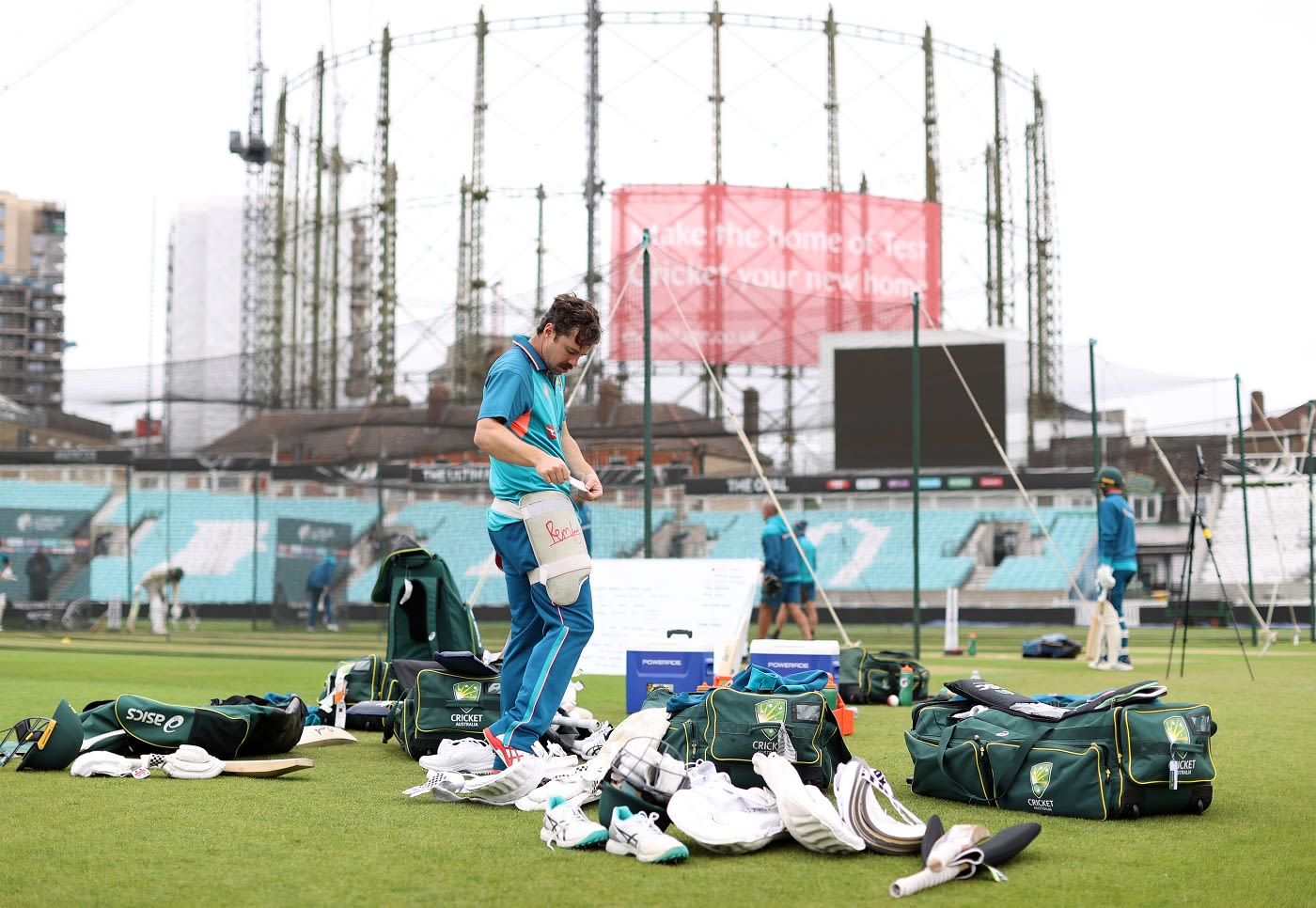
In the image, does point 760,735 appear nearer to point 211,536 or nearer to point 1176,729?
point 1176,729

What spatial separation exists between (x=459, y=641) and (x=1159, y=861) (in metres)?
4.34

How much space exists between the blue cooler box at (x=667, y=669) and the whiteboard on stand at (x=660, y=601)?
2833 millimetres

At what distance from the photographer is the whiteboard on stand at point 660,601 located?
1034 centimetres

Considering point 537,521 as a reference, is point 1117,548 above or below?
below

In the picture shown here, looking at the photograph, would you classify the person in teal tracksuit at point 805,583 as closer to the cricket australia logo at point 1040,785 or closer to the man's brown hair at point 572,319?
the man's brown hair at point 572,319

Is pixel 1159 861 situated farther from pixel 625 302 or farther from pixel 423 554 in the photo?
pixel 625 302

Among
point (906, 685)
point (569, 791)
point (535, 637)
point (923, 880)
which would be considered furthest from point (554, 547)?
point (906, 685)

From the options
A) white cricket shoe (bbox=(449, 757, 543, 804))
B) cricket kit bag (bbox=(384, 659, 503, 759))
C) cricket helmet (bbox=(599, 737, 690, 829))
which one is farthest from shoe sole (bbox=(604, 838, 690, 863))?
cricket kit bag (bbox=(384, 659, 503, 759))

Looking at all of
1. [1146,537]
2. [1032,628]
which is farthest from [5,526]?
[1146,537]

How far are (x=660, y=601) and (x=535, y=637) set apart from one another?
5.48 metres

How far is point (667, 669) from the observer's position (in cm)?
728

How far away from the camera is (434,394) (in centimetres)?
2447

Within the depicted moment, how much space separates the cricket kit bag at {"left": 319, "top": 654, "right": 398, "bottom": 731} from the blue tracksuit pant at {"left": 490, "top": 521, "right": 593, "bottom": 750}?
188 cm

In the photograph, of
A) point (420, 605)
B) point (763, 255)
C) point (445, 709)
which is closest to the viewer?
point (445, 709)
